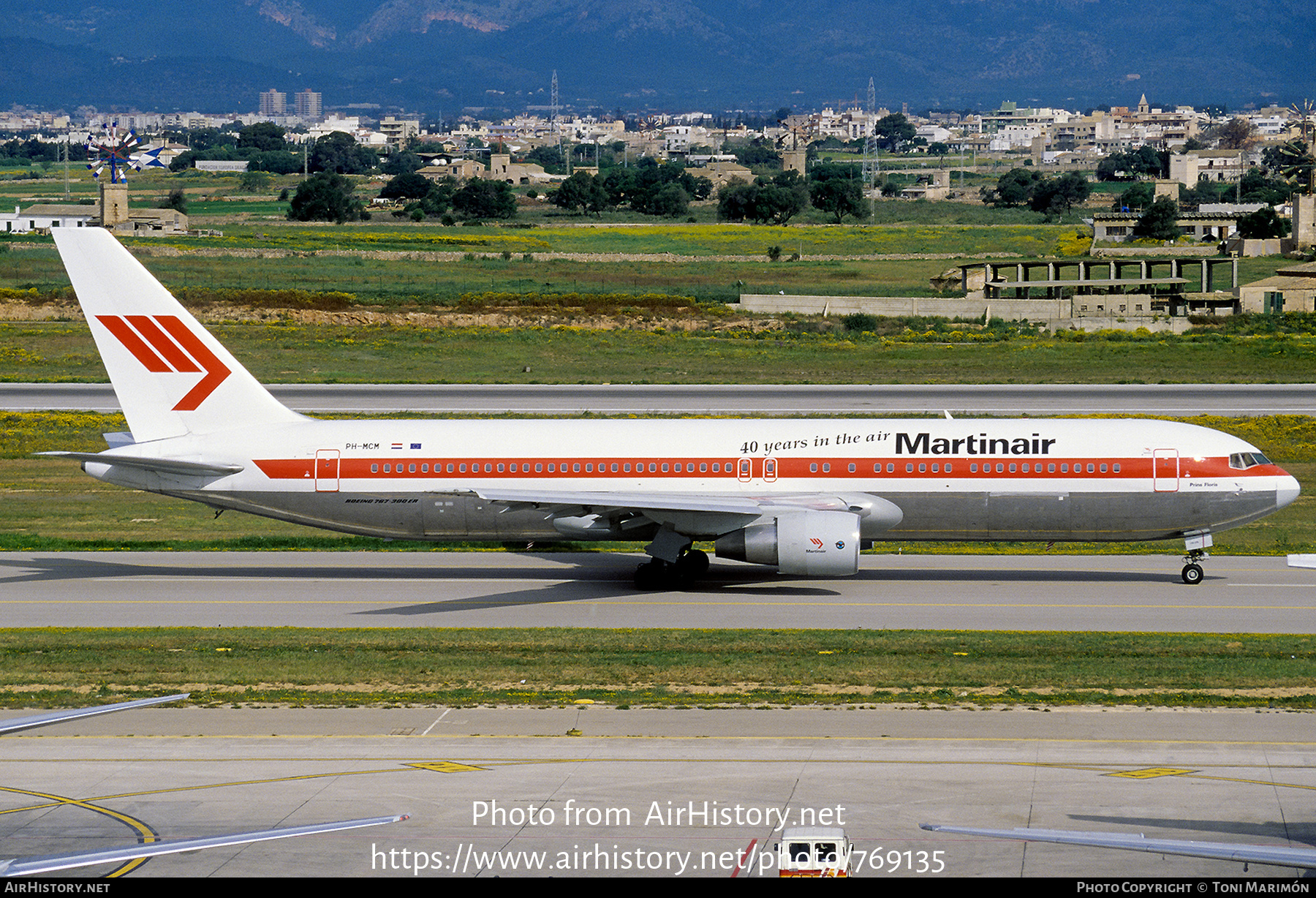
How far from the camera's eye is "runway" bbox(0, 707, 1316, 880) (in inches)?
695

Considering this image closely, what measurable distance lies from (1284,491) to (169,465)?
29424 mm

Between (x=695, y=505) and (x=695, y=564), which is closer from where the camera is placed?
(x=695, y=505)

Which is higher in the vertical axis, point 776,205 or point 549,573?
point 776,205

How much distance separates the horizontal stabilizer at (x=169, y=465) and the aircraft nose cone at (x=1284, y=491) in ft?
90.2

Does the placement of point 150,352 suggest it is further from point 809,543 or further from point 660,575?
point 809,543

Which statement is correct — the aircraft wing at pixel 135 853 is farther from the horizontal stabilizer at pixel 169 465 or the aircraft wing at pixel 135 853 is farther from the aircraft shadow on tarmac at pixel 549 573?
the horizontal stabilizer at pixel 169 465

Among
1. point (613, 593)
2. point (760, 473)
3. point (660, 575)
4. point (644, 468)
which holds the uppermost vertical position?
point (644, 468)


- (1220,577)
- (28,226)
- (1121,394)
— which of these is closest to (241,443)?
(1220,577)

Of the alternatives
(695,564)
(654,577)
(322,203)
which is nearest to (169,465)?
(654,577)

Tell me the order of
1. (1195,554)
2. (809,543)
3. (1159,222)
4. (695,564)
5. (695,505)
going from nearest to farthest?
(809,543) < (695,505) < (1195,554) < (695,564) < (1159,222)

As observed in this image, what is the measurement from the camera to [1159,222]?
6708 inches

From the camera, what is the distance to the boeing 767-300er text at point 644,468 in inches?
1425

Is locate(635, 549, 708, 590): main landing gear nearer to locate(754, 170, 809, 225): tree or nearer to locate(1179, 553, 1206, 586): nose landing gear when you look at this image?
locate(1179, 553, 1206, 586): nose landing gear

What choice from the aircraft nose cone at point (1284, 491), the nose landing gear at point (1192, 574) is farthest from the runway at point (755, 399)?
the aircraft nose cone at point (1284, 491)
